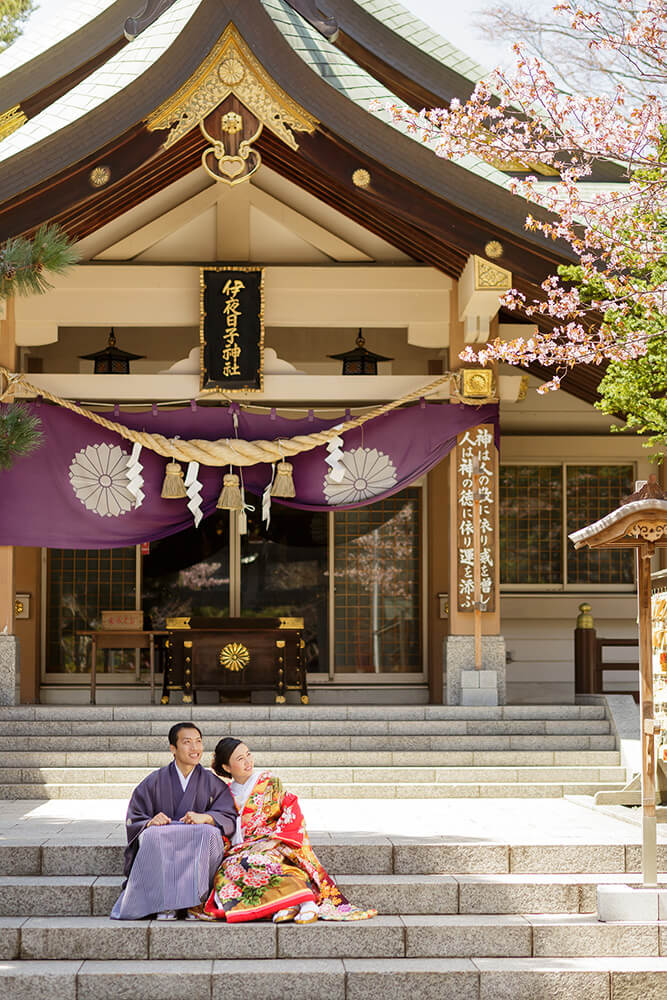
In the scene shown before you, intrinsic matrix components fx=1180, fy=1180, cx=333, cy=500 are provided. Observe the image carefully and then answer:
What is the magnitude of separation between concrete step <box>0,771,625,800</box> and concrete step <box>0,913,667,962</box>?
2839 millimetres

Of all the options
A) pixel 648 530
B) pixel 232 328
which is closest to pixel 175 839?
pixel 648 530

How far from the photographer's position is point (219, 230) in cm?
1173

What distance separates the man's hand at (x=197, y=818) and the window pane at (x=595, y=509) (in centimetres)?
803

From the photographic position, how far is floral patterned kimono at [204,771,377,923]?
6.30m

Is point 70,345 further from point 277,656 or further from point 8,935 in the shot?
point 8,935

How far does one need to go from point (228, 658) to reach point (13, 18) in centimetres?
1056

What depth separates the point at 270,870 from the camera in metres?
6.36

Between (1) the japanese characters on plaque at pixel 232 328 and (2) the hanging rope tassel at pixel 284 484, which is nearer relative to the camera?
(2) the hanging rope tassel at pixel 284 484

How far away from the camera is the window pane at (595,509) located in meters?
13.8

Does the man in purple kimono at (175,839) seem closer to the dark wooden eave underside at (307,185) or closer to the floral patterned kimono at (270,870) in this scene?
the floral patterned kimono at (270,870)

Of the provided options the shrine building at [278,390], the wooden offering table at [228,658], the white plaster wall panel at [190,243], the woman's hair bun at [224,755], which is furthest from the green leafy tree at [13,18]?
the woman's hair bun at [224,755]

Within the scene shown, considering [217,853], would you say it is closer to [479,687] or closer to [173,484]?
[479,687]

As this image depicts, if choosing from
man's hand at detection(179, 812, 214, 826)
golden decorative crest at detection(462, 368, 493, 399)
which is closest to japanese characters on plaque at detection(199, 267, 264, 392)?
golden decorative crest at detection(462, 368, 493, 399)

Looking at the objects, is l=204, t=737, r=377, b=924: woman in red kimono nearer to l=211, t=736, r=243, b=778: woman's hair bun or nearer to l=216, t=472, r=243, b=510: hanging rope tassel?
l=211, t=736, r=243, b=778: woman's hair bun
